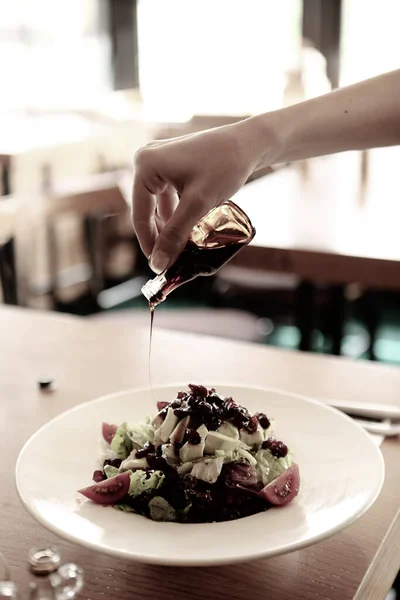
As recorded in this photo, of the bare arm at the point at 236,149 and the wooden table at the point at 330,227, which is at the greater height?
the bare arm at the point at 236,149

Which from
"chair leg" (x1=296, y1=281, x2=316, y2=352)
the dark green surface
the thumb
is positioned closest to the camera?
the thumb

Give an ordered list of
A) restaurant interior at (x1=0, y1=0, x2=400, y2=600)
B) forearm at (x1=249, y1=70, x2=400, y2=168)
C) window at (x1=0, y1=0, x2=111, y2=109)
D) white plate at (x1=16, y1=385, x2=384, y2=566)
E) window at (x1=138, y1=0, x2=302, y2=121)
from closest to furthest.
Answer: white plate at (x1=16, y1=385, x2=384, y2=566)
forearm at (x1=249, y1=70, x2=400, y2=168)
restaurant interior at (x1=0, y1=0, x2=400, y2=600)
window at (x1=0, y1=0, x2=111, y2=109)
window at (x1=138, y1=0, x2=302, y2=121)

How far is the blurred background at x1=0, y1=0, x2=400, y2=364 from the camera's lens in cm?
259

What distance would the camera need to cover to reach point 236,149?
894 mm

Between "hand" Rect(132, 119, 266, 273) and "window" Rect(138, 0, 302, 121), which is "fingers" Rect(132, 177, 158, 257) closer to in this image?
"hand" Rect(132, 119, 266, 273)

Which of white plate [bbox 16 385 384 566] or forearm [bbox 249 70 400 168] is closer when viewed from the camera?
white plate [bbox 16 385 384 566]

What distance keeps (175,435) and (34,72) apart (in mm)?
4220

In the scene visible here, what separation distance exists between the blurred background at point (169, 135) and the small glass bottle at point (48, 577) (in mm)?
1710

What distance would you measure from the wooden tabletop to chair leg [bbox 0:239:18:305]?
0.78 metres

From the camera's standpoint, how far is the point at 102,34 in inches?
198

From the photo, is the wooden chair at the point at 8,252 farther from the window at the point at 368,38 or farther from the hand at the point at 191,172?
the window at the point at 368,38

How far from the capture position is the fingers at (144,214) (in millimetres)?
926

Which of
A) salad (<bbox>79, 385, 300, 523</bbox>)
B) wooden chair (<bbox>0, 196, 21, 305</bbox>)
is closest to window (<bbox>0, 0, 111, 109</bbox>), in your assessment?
wooden chair (<bbox>0, 196, 21, 305</bbox>)

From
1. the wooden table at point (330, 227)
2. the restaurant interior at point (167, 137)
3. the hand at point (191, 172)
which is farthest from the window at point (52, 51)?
the hand at point (191, 172)
